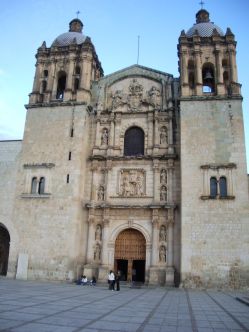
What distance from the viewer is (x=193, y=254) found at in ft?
61.2

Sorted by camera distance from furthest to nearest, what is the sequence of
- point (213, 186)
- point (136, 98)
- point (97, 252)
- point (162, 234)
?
point (136, 98)
point (97, 252)
point (162, 234)
point (213, 186)

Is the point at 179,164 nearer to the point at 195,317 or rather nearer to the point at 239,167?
the point at 239,167

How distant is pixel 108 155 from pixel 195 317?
14.3 meters

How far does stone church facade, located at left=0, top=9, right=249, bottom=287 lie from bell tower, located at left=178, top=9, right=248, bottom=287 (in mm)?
58

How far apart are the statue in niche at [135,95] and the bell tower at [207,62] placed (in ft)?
10.0

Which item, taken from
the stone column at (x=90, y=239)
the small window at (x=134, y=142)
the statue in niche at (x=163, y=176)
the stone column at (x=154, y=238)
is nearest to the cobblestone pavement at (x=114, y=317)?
the stone column at (x=154, y=238)

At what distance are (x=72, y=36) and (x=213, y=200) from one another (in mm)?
16684

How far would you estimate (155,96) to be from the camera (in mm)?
23734

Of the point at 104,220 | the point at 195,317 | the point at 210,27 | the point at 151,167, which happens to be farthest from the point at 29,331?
the point at 210,27

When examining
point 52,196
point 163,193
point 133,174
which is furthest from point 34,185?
point 163,193

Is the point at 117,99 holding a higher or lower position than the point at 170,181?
higher

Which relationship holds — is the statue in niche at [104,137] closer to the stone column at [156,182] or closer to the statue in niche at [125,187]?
the statue in niche at [125,187]

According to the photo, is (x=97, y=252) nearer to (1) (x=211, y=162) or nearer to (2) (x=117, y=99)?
(1) (x=211, y=162)

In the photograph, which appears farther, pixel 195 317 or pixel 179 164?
pixel 179 164
